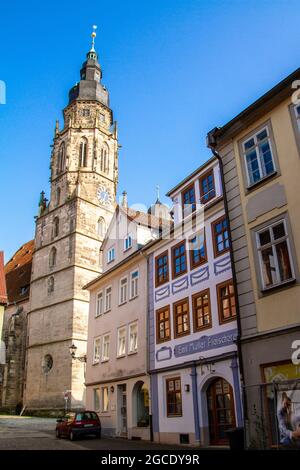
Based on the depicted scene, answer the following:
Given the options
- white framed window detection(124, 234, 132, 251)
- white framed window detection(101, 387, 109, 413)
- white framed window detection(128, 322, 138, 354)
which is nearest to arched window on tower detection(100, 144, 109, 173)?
white framed window detection(124, 234, 132, 251)

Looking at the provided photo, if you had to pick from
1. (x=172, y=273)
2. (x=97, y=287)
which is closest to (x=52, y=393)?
(x=97, y=287)

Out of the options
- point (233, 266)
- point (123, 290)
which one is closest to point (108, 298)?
point (123, 290)

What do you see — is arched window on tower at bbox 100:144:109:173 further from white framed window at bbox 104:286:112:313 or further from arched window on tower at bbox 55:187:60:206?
white framed window at bbox 104:286:112:313

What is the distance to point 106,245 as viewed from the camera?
2775 centimetres

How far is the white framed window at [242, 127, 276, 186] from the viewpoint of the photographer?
1265 cm

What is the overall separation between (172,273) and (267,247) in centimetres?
796

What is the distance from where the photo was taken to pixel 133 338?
2170 cm

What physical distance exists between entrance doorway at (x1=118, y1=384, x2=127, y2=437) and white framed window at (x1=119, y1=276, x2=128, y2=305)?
4.22 m

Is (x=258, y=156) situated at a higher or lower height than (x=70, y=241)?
lower

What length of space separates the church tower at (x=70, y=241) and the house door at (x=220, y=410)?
24.5m

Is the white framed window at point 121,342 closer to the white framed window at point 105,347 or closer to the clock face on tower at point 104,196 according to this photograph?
the white framed window at point 105,347

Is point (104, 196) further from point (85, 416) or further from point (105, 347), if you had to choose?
point (85, 416)

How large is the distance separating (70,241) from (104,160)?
12555 millimetres

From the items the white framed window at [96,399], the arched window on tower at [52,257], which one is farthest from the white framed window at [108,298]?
the arched window on tower at [52,257]
